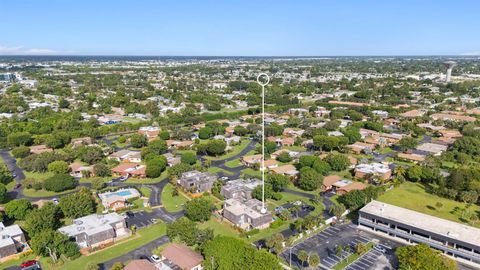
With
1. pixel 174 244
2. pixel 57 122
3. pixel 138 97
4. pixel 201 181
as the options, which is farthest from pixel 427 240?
pixel 138 97

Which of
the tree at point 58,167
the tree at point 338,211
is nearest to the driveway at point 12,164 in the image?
the tree at point 58,167

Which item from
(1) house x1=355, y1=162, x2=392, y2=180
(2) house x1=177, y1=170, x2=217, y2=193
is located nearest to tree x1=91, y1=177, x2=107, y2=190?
(2) house x1=177, y1=170, x2=217, y2=193

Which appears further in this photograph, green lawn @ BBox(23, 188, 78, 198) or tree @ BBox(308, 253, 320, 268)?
green lawn @ BBox(23, 188, 78, 198)

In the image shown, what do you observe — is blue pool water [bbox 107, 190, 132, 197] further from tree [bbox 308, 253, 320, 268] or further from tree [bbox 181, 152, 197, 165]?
tree [bbox 308, 253, 320, 268]

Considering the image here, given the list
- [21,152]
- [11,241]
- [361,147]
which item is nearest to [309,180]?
[361,147]

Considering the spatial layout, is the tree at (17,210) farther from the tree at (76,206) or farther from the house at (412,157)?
the house at (412,157)

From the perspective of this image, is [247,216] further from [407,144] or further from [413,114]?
[413,114]
